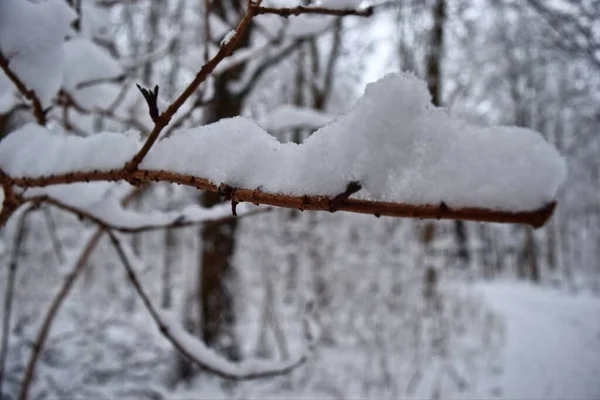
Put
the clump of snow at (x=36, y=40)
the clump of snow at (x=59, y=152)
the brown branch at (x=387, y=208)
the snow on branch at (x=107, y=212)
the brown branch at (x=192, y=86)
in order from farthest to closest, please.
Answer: the snow on branch at (x=107, y=212)
the clump of snow at (x=36, y=40)
the clump of snow at (x=59, y=152)
the brown branch at (x=192, y=86)
the brown branch at (x=387, y=208)

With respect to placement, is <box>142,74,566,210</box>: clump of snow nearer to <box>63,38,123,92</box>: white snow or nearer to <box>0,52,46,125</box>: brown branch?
<box>0,52,46,125</box>: brown branch

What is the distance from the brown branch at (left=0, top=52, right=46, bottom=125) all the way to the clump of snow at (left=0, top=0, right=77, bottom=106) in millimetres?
23

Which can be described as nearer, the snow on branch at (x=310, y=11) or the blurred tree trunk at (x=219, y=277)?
the snow on branch at (x=310, y=11)

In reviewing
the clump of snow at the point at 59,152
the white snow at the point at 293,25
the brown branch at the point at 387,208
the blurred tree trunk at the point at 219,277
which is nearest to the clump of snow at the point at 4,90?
the clump of snow at the point at 59,152

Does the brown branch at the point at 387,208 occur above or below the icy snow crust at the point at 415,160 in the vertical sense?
below

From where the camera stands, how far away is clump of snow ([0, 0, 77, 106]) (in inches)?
28.0

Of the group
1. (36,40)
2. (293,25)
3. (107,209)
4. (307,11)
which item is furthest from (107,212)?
(293,25)

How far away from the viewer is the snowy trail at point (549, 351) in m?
2.75

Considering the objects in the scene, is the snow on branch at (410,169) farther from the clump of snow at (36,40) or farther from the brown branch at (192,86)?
the clump of snow at (36,40)

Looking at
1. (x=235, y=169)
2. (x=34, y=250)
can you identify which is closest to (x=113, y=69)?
(x=235, y=169)

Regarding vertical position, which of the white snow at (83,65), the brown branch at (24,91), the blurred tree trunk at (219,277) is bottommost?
the blurred tree trunk at (219,277)

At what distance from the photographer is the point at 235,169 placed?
17.4 inches

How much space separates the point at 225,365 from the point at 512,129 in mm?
986

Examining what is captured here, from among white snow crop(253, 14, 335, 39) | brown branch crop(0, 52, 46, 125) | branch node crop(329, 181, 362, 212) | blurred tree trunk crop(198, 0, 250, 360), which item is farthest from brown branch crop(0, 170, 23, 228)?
blurred tree trunk crop(198, 0, 250, 360)
